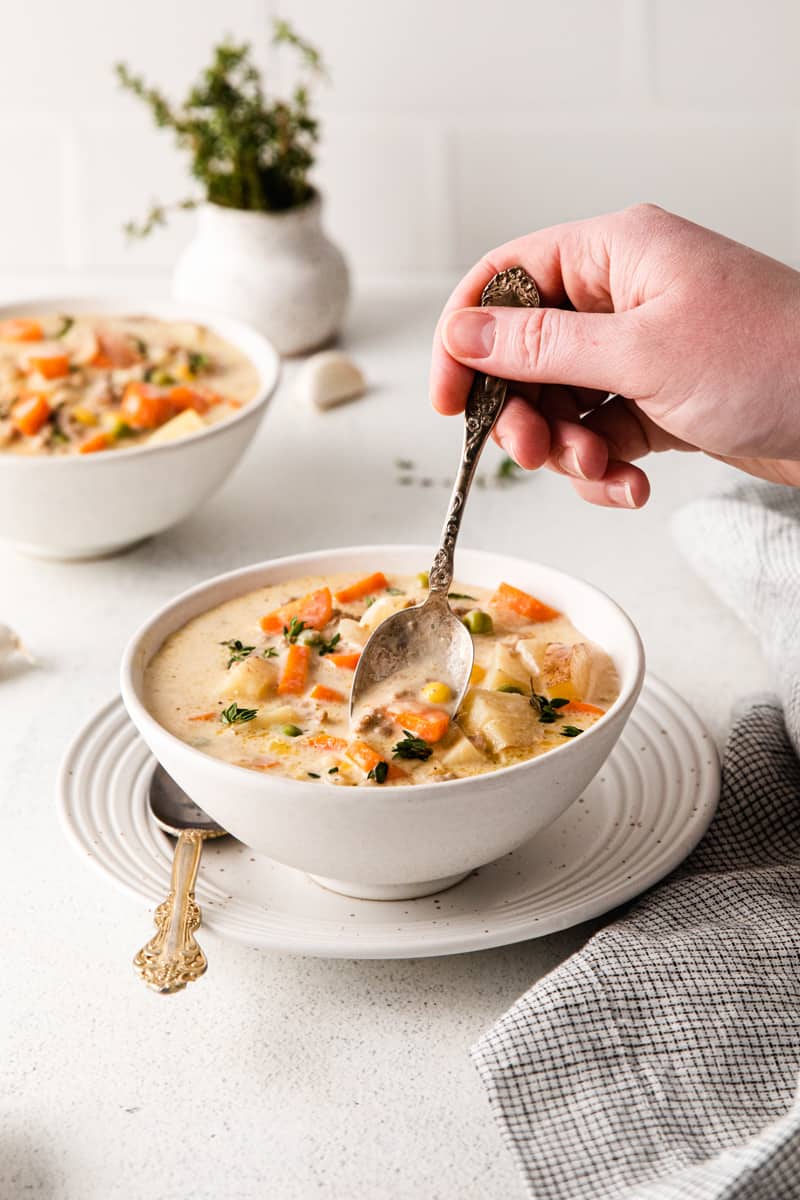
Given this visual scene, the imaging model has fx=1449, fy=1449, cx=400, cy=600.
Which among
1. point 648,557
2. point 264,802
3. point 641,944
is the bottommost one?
point 648,557

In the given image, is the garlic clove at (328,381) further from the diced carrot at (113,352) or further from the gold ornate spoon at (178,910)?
the gold ornate spoon at (178,910)

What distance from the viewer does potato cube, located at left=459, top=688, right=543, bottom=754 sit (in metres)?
1.35

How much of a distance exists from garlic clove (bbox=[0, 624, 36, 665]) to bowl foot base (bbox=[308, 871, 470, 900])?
71cm

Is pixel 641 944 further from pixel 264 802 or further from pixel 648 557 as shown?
pixel 648 557

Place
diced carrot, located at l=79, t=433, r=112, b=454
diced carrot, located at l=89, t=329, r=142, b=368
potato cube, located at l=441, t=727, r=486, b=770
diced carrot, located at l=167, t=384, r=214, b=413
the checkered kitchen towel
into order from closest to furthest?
the checkered kitchen towel, potato cube, located at l=441, t=727, r=486, b=770, diced carrot, located at l=79, t=433, r=112, b=454, diced carrot, located at l=167, t=384, r=214, b=413, diced carrot, located at l=89, t=329, r=142, b=368

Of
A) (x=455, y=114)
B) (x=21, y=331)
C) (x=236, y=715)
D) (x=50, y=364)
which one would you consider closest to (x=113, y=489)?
(x=50, y=364)

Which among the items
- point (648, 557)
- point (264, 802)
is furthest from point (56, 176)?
point (264, 802)

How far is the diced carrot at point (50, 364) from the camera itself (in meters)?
2.28

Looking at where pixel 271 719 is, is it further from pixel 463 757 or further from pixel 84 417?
pixel 84 417

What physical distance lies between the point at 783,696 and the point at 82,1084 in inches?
35.7

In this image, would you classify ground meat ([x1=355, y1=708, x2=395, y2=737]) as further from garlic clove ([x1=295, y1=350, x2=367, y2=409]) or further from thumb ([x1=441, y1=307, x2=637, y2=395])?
garlic clove ([x1=295, y1=350, x2=367, y2=409])

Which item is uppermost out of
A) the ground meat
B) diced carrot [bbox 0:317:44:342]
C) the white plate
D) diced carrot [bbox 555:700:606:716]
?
the ground meat

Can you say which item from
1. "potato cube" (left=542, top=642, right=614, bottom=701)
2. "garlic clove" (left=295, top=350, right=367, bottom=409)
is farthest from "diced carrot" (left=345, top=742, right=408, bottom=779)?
"garlic clove" (left=295, top=350, right=367, bottom=409)

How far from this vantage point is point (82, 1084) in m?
1.24
